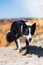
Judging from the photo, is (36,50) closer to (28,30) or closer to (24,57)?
(24,57)

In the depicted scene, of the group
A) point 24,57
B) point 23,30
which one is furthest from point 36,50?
point 23,30

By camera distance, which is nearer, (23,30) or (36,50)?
(23,30)

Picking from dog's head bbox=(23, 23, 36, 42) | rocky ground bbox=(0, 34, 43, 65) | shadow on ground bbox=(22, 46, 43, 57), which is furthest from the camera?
shadow on ground bbox=(22, 46, 43, 57)

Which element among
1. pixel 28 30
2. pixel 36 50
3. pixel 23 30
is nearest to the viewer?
pixel 28 30

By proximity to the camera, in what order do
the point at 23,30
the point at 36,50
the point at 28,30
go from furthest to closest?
the point at 36,50, the point at 23,30, the point at 28,30

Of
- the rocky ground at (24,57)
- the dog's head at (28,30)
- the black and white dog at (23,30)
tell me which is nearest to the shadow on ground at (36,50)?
the rocky ground at (24,57)

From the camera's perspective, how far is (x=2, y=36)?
60.4ft

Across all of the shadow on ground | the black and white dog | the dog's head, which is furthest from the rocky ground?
the dog's head

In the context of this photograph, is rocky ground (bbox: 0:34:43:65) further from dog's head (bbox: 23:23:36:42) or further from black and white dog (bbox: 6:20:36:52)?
dog's head (bbox: 23:23:36:42)

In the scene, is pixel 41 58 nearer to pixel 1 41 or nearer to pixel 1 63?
pixel 1 63

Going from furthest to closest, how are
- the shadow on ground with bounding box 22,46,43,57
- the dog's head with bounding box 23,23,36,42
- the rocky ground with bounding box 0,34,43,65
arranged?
the shadow on ground with bounding box 22,46,43,57 → the dog's head with bounding box 23,23,36,42 → the rocky ground with bounding box 0,34,43,65

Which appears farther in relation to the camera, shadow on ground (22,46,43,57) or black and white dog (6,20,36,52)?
shadow on ground (22,46,43,57)

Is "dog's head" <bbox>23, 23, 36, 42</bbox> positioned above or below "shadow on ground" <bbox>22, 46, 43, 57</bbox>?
above

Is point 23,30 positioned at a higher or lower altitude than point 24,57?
higher
